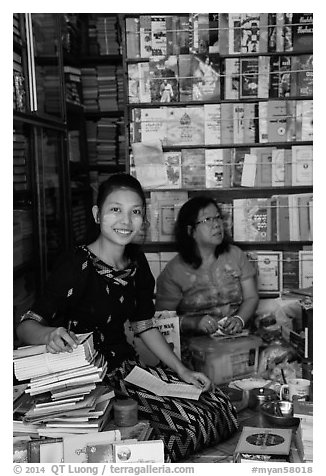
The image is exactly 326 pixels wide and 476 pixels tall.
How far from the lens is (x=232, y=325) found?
138 inches

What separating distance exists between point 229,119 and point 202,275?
111 centimetres

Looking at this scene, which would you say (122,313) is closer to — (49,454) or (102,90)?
(49,454)

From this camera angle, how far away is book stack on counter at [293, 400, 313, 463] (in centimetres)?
214

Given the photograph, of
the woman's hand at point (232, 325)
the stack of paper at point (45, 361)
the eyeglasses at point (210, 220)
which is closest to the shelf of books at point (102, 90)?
the eyeglasses at point (210, 220)

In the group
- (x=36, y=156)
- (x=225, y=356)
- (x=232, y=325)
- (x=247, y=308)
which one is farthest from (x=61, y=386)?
(x=36, y=156)

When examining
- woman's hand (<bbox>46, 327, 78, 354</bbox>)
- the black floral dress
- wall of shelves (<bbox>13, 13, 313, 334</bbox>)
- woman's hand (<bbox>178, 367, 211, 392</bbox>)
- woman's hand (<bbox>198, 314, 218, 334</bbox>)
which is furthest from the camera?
wall of shelves (<bbox>13, 13, 313, 334</bbox>)

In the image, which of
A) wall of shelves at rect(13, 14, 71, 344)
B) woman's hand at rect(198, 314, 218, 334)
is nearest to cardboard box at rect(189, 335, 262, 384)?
woman's hand at rect(198, 314, 218, 334)

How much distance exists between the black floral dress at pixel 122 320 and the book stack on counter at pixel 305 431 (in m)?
0.37

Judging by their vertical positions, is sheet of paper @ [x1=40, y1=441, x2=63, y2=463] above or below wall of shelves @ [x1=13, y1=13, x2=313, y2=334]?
below

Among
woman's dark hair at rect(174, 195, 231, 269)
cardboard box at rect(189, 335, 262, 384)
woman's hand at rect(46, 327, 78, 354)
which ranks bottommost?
cardboard box at rect(189, 335, 262, 384)

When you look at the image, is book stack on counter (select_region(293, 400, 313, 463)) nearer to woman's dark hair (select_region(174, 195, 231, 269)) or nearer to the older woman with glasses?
the older woman with glasses

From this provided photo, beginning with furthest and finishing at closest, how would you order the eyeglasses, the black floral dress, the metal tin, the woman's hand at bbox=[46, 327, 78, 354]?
the eyeglasses → the metal tin → the black floral dress → the woman's hand at bbox=[46, 327, 78, 354]
